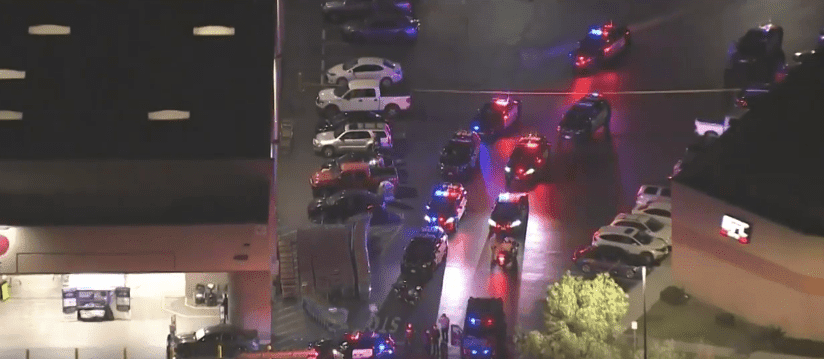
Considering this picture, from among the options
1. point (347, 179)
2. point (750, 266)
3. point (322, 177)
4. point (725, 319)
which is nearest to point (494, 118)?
point (347, 179)

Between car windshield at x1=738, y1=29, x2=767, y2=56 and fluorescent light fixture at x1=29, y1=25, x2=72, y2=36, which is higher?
A: car windshield at x1=738, y1=29, x2=767, y2=56

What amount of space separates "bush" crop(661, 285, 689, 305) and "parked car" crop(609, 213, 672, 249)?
1.64 meters

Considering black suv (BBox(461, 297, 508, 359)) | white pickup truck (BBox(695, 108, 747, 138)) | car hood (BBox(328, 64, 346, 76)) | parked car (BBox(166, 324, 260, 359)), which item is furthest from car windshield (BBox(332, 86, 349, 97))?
parked car (BBox(166, 324, 260, 359))

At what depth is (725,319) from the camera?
2834cm

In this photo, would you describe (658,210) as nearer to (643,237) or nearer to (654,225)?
(654,225)

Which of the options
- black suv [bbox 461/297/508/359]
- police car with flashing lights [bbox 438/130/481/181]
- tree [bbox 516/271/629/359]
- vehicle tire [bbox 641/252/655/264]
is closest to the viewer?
tree [bbox 516/271/629/359]

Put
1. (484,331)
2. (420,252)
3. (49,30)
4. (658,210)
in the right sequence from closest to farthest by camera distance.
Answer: (49,30), (484,331), (420,252), (658,210)

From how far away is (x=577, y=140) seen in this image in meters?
34.6

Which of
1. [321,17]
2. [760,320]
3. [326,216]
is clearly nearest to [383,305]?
[326,216]

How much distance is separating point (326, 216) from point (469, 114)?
231 inches

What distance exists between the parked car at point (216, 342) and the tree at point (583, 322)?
587 centimetres

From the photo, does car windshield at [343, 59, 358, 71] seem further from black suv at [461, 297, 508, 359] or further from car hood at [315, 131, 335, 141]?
black suv at [461, 297, 508, 359]

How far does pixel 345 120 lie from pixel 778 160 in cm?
1216

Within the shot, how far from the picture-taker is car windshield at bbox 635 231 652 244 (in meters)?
31.0
